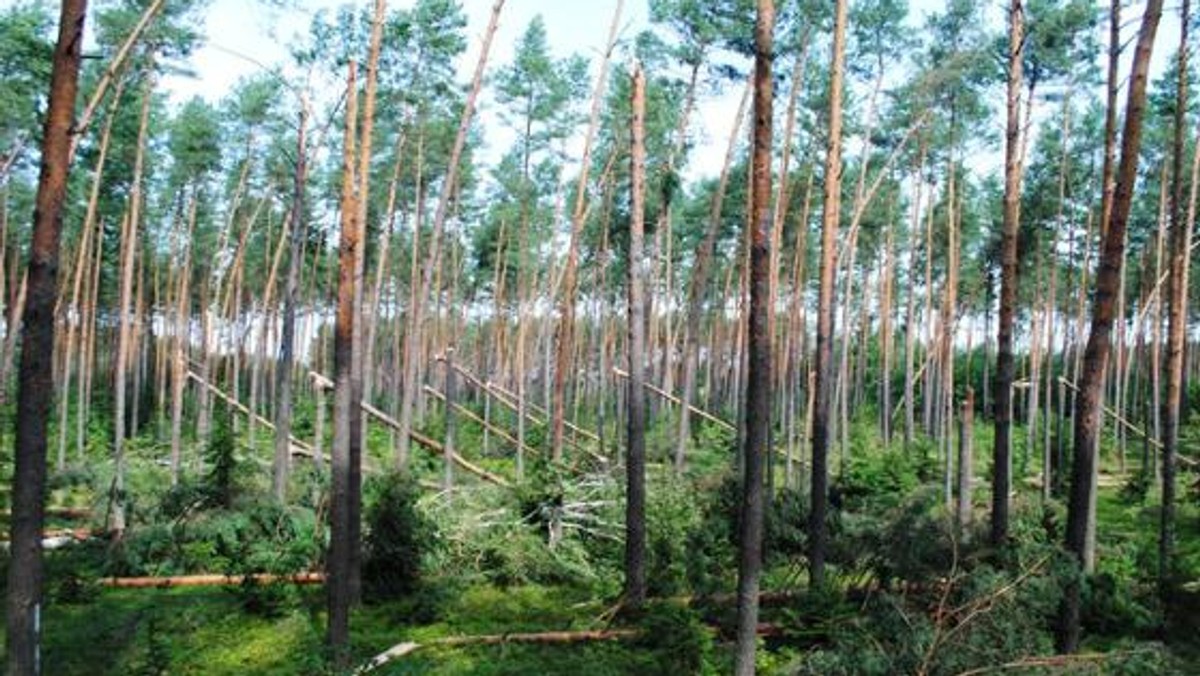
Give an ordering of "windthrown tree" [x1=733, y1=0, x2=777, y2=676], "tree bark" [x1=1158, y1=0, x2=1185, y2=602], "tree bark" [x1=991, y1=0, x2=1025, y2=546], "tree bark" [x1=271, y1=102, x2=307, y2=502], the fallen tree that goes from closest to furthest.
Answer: "windthrown tree" [x1=733, y1=0, x2=777, y2=676], "tree bark" [x1=991, y1=0, x2=1025, y2=546], the fallen tree, "tree bark" [x1=1158, y1=0, x2=1185, y2=602], "tree bark" [x1=271, y1=102, x2=307, y2=502]

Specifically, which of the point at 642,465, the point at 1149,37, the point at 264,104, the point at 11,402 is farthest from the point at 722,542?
the point at 11,402

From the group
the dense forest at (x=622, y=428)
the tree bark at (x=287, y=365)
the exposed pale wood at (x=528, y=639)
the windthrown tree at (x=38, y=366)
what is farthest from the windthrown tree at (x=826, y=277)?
the tree bark at (x=287, y=365)

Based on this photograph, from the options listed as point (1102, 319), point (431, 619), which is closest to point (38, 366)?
point (431, 619)

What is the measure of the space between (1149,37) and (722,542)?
965 centimetres

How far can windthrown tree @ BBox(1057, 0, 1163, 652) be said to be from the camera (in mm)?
8773

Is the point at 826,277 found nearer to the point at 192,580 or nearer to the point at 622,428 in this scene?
the point at 192,580

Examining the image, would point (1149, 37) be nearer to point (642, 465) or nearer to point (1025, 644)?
point (1025, 644)

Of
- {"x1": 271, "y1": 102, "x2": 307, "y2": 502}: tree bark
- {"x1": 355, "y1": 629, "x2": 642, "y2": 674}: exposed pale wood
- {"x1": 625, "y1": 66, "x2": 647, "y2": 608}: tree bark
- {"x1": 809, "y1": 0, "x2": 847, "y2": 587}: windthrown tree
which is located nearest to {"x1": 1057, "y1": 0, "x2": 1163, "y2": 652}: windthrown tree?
{"x1": 809, "y1": 0, "x2": 847, "y2": 587}: windthrown tree

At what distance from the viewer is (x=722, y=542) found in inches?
593

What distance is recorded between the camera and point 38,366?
249 inches

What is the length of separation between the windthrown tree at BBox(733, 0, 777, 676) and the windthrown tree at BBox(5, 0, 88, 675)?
530 cm

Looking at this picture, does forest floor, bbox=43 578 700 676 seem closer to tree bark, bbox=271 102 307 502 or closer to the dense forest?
the dense forest

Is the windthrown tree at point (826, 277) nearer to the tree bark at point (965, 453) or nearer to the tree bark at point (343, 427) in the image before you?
the tree bark at point (965, 453)

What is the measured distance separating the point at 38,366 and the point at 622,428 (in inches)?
1162
